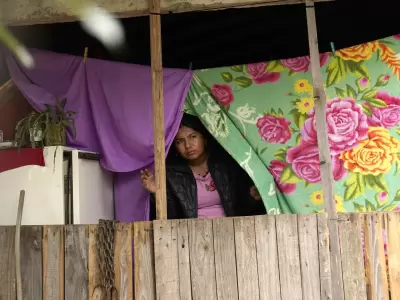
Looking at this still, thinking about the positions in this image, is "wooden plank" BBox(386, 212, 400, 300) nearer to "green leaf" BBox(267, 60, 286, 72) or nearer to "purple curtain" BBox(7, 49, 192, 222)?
"green leaf" BBox(267, 60, 286, 72)

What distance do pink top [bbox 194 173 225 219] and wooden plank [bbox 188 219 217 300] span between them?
3.29 feet

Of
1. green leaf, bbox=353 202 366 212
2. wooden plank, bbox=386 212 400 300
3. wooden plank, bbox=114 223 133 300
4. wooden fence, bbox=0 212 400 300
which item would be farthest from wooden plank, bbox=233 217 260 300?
green leaf, bbox=353 202 366 212

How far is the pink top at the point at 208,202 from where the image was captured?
3.65 m

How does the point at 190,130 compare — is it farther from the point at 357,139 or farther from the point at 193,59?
the point at 357,139

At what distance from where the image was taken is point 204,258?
2.61 metres

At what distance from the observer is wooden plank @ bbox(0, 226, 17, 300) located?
2732mm

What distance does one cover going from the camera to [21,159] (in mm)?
3078

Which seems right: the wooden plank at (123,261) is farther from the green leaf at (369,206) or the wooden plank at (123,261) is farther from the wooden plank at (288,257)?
the green leaf at (369,206)

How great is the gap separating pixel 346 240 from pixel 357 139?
98cm

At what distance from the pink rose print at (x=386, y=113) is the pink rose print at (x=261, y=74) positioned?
77cm

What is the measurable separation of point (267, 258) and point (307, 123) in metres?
1.21

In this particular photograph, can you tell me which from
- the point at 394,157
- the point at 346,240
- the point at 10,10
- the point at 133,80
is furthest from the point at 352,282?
the point at 10,10

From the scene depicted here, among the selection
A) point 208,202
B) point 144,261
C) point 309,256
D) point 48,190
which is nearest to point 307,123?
point 208,202

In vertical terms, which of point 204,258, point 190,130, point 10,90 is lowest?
point 204,258
